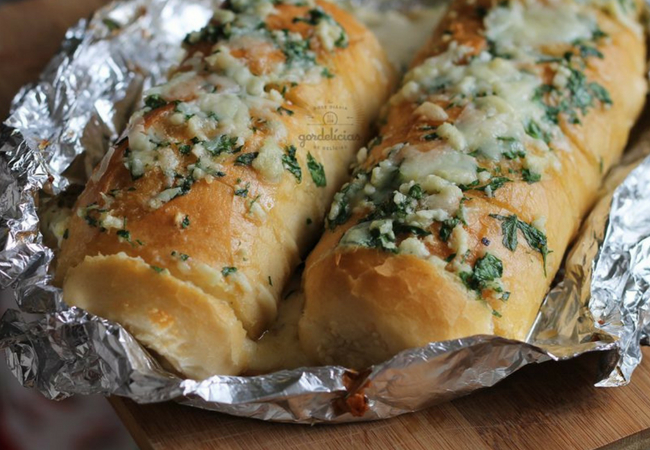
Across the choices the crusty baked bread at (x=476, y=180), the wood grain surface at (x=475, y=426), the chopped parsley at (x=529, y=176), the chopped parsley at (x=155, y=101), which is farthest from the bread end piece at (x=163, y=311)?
the chopped parsley at (x=529, y=176)

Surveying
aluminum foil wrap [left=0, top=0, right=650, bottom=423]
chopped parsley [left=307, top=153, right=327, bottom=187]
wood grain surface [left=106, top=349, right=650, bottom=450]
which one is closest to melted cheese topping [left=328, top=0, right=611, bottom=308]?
chopped parsley [left=307, top=153, right=327, bottom=187]

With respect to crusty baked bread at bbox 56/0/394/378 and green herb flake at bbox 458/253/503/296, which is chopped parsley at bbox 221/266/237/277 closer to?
crusty baked bread at bbox 56/0/394/378

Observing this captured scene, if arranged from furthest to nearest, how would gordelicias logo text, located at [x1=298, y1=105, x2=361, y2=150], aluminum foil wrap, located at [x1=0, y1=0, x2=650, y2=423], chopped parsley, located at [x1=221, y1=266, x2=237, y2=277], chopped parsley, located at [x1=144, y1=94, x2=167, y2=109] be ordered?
1. gordelicias logo text, located at [x1=298, y1=105, x2=361, y2=150]
2. chopped parsley, located at [x1=144, y1=94, x2=167, y2=109]
3. chopped parsley, located at [x1=221, y1=266, x2=237, y2=277]
4. aluminum foil wrap, located at [x1=0, y1=0, x2=650, y2=423]

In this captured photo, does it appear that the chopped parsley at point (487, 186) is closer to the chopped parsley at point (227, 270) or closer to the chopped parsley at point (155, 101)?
the chopped parsley at point (227, 270)

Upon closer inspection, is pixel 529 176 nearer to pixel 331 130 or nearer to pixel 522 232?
pixel 522 232

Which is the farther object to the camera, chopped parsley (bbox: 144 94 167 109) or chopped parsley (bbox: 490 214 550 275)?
chopped parsley (bbox: 144 94 167 109)

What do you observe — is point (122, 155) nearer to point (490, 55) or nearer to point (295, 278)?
point (295, 278)
